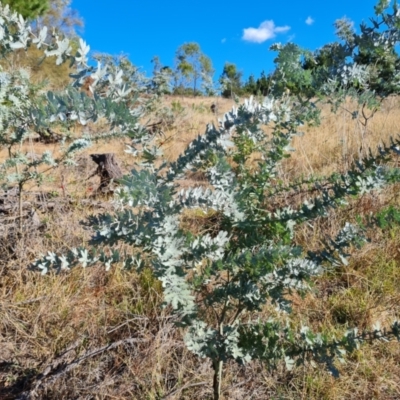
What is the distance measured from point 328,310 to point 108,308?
3.46 ft

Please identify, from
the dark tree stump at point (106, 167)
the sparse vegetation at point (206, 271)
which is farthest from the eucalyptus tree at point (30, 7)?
the sparse vegetation at point (206, 271)

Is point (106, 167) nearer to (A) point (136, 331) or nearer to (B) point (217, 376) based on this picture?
(A) point (136, 331)

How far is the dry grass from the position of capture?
1.68m

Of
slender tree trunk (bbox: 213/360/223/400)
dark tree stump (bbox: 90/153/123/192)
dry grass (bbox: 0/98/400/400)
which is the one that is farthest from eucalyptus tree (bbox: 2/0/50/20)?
slender tree trunk (bbox: 213/360/223/400)

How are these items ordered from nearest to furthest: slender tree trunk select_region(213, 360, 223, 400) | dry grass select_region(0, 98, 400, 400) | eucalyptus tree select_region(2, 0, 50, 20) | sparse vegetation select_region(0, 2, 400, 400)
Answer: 1. sparse vegetation select_region(0, 2, 400, 400)
2. slender tree trunk select_region(213, 360, 223, 400)
3. dry grass select_region(0, 98, 400, 400)
4. eucalyptus tree select_region(2, 0, 50, 20)

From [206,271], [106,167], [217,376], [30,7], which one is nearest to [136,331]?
[217,376]

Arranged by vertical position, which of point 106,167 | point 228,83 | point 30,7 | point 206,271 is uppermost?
point 30,7

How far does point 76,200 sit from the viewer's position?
3.18 meters

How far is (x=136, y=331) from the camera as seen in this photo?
1.98 meters

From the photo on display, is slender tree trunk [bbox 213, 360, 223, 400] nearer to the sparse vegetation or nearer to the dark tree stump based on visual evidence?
the sparse vegetation

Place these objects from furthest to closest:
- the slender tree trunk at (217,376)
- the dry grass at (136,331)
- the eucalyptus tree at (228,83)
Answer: the eucalyptus tree at (228,83), the dry grass at (136,331), the slender tree trunk at (217,376)

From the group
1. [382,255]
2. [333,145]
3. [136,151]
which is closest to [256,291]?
[136,151]

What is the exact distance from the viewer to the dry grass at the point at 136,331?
1.68m

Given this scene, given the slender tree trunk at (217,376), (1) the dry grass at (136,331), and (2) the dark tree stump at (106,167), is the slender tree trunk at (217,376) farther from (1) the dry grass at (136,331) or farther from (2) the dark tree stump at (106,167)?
(2) the dark tree stump at (106,167)
